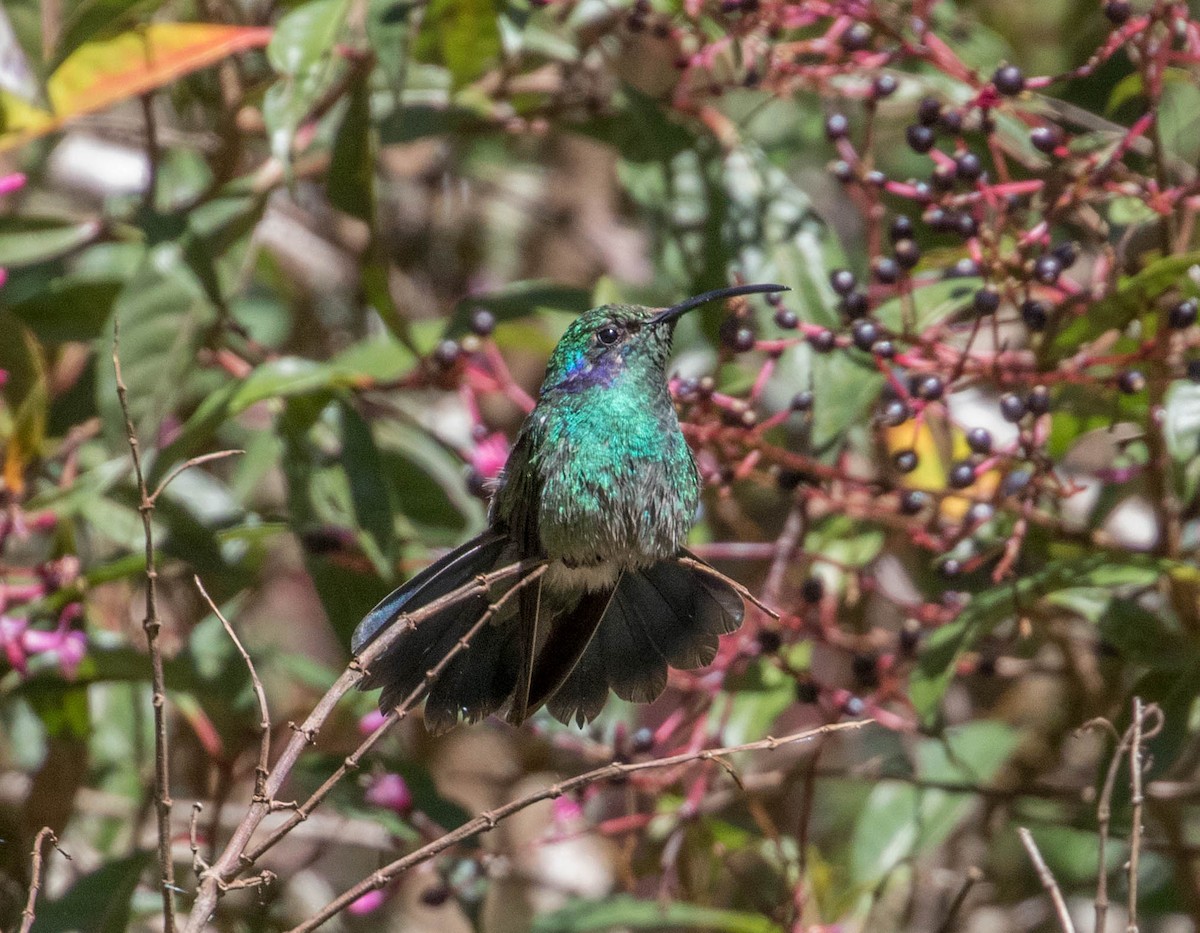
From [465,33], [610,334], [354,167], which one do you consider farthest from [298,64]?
[610,334]

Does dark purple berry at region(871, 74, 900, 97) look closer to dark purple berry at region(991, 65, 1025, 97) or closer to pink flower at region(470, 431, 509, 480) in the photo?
dark purple berry at region(991, 65, 1025, 97)

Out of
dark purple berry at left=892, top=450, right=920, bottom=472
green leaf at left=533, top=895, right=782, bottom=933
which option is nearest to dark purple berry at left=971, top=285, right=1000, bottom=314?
dark purple berry at left=892, top=450, right=920, bottom=472

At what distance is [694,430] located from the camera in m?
2.24

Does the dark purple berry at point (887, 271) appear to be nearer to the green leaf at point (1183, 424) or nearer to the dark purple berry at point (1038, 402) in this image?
the dark purple berry at point (1038, 402)

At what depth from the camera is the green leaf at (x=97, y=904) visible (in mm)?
2518

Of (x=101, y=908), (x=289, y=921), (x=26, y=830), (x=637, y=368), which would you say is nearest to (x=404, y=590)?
(x=637, y=368)

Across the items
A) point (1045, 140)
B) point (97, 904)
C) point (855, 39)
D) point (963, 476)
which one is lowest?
point (97, 904)

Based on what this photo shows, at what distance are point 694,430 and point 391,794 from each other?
86 centimetres

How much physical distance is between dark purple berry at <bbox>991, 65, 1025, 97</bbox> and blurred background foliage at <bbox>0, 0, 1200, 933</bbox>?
0.07 meters

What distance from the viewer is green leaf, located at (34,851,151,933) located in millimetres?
2518

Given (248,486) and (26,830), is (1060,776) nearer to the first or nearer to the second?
(248,486)

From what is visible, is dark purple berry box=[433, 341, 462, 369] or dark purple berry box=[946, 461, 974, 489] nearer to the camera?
dark purple berry box=[946, 461, 974, 489]

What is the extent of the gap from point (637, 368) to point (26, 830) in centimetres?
153

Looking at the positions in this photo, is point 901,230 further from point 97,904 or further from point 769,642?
point 97,904
